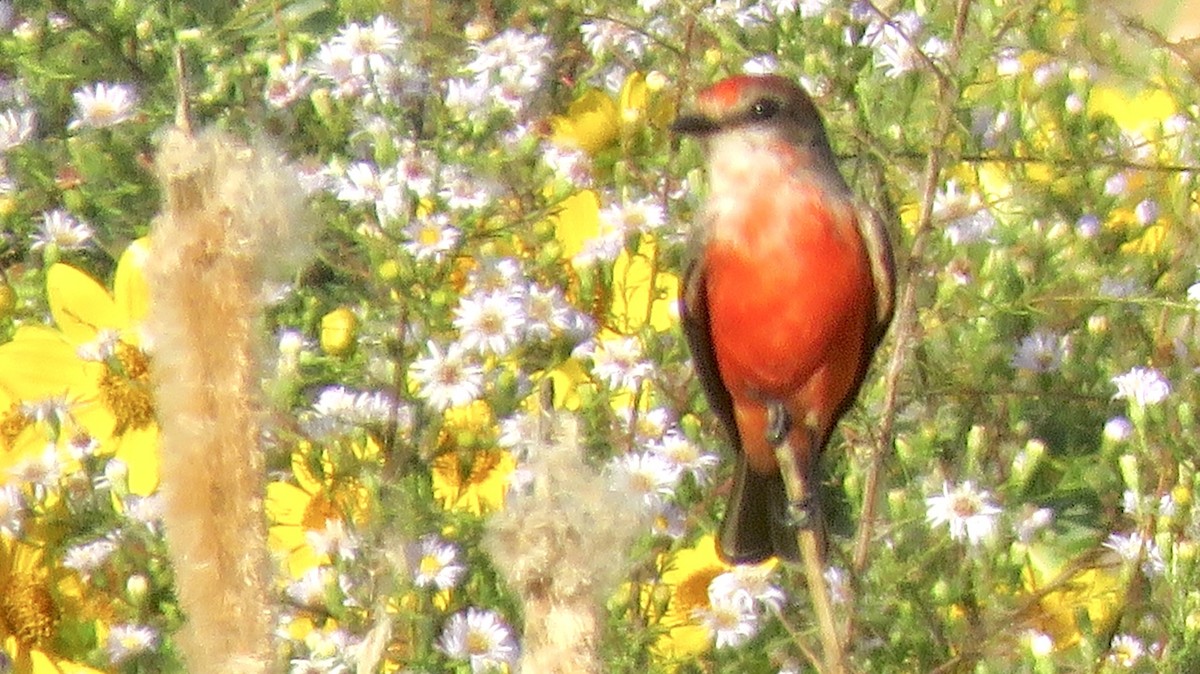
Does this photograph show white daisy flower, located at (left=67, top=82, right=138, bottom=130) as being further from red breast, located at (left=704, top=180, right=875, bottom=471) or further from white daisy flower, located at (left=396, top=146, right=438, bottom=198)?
red breast, located at (left=704, top=180, right=875, bottom=471)

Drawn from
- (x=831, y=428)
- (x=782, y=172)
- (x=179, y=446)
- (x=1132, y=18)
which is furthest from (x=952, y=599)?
(x=179, y=446)

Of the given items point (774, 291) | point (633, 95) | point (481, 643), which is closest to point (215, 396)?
point (774, 291)

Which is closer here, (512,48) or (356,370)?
(356,370)

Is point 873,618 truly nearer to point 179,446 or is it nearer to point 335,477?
point 335,477

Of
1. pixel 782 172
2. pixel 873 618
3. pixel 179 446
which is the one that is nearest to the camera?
pixel 179 446

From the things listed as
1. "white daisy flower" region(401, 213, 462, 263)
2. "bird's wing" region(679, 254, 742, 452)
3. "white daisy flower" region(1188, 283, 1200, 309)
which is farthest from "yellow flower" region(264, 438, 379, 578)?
"white daisy flower" region(1188, 283, 1200, 309)

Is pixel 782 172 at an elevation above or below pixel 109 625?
above

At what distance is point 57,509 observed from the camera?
3.26ft

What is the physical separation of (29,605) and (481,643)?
240 millimetres

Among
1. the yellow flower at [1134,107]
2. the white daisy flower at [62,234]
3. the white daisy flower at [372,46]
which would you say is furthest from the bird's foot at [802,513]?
the yellow flower at [1134,107]

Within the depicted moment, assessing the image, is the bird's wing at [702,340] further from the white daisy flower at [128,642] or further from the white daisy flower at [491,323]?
the white daisy flower at [128,642]

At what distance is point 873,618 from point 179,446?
1.88 ft

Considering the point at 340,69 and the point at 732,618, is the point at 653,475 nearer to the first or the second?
the point at 732,618

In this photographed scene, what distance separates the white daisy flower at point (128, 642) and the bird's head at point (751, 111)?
410 mm
